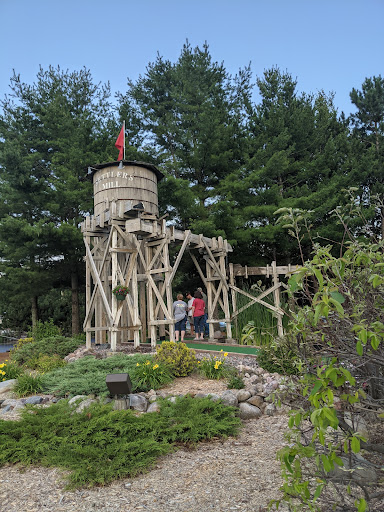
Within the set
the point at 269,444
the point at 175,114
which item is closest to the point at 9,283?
the point at 175,114

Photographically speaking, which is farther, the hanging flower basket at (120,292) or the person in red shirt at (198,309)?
the person in red shirt at (198,309)

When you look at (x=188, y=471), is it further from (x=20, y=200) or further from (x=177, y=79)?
(x=177, y=79)

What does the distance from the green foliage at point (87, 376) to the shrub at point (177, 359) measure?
37cm

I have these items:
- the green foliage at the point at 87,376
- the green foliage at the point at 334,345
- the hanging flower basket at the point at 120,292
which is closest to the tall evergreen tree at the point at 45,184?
the hanging flower basket at the point at 120,292

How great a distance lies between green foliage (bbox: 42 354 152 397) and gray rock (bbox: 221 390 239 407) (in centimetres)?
149

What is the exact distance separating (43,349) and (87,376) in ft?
13.3

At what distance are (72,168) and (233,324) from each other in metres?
8.42

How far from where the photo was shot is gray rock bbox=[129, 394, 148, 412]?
5629mm

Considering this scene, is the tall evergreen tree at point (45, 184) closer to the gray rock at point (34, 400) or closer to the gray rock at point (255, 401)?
the gray rock at point (34, 400)

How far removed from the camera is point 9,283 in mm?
14688

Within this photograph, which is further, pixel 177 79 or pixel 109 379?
pixel 177 79

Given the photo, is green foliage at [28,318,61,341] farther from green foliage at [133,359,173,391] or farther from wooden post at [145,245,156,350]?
green foliage at [133,359,173,391]

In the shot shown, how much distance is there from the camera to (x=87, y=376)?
22.0 ft

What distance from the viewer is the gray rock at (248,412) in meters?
5.53
